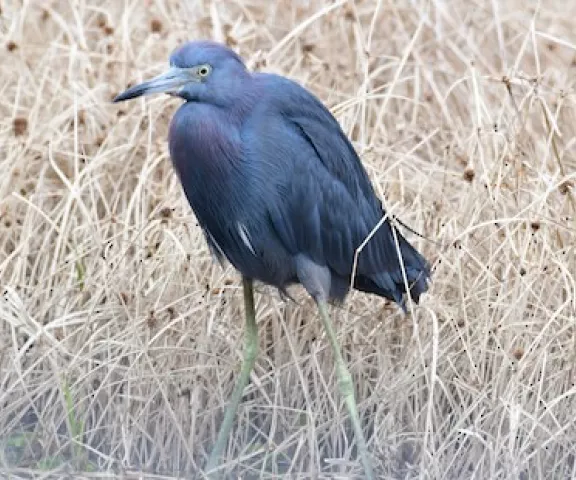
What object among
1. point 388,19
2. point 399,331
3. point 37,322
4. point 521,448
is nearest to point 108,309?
point 37,322

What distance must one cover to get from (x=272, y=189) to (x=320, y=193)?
0.19m

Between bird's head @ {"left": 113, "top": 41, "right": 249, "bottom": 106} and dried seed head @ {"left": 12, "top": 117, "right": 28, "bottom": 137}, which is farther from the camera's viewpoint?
dried seed head @ {"left": 12, "top": 117, "right": 28, "bottom": 137}

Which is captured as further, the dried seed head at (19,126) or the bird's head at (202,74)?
the dried seed head at (19,126)

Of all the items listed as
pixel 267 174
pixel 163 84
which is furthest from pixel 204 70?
pixel 267 174

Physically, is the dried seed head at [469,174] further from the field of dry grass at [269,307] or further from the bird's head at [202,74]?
the bird's head at [202,74]

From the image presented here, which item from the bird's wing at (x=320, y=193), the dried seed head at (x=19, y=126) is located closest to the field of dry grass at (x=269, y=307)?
the dried seed head at (x=19, y=126)

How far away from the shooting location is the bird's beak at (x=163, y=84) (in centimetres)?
397

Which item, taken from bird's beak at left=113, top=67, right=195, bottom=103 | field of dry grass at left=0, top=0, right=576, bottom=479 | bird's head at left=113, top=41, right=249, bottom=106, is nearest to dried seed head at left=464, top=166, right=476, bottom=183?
field of dry grass at left=0, top=0, right=576, bottom=479

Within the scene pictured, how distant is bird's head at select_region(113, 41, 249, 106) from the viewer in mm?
4070

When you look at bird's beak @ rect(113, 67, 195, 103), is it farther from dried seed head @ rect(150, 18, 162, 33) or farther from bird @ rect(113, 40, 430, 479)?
dried seed head @ rect(150, 18, 162, 33)

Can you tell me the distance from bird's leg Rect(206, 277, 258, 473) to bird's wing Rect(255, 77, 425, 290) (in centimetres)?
29

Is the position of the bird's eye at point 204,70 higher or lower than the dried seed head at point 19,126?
higher

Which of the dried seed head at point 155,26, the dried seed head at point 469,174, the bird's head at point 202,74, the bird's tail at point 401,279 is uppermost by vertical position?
the bird's head at point 202,74

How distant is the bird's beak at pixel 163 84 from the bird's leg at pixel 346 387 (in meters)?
0.81
